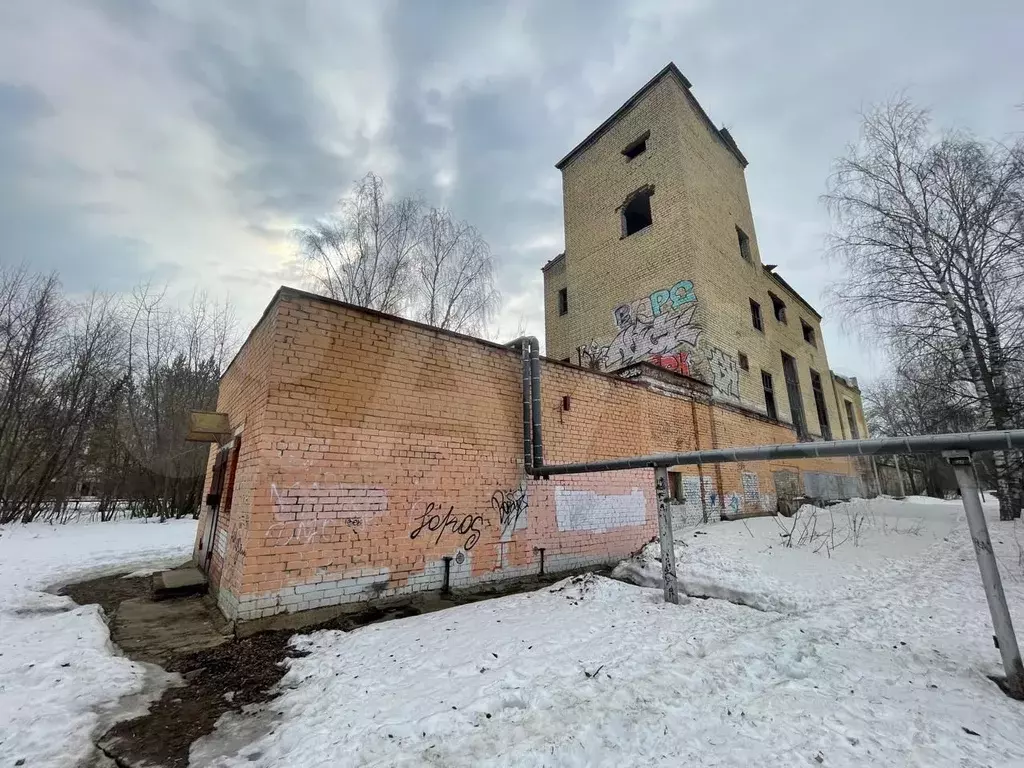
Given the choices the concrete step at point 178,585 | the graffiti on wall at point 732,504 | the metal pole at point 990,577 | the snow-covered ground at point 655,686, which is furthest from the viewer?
the graffiti on wall at point 732,504

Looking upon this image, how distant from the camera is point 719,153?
15.7 m

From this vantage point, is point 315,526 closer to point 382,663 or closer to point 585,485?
point 382,663

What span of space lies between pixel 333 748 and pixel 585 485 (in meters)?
5.31

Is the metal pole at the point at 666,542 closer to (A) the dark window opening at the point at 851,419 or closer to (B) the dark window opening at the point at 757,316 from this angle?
(B) the dark window opening at the point at 757,316

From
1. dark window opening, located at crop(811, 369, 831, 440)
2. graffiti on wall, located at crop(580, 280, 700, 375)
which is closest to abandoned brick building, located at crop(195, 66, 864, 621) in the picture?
graffiti on wall, located at crop(580, 280, 700, 375)

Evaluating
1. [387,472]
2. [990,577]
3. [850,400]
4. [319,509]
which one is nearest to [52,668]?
[319,509]

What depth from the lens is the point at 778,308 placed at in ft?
59.1

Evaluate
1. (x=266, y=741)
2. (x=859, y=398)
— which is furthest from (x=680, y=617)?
(x=859, y=398)

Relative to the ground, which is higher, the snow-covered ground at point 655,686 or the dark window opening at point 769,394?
the dark window opening at point 769,394

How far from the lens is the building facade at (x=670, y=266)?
497 inches

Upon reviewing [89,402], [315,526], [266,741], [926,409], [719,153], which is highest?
[719,153]

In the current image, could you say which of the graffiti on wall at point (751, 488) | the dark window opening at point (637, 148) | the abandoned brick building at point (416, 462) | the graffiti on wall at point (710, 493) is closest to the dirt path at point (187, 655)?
the abandoned brick building at point (416, 462)

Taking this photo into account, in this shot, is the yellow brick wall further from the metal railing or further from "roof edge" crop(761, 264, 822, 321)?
the metal railing

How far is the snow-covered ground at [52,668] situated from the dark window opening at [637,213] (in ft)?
49.0
